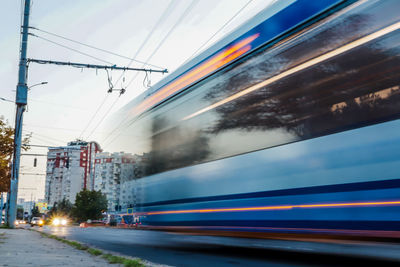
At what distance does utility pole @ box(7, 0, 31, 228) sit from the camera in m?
23.2

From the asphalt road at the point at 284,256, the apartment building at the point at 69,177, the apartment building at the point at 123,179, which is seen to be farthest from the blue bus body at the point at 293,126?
the apartment building at the point at 69,177

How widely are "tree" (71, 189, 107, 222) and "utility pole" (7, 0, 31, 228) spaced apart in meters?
72.0

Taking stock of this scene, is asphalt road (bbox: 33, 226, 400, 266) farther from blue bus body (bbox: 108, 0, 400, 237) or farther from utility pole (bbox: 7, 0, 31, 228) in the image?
utility pole (bbox: 7, 0, 31, 228)

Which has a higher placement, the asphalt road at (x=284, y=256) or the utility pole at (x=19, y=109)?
the utility pole at (x=19, y=109)

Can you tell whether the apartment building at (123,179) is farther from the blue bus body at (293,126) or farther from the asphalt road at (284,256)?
the blue bus body at (293,126)

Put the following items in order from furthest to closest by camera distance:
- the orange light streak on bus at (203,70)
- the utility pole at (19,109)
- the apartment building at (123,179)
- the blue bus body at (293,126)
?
the utility pole at (19,109)
the apartment building at (123,179)
the orange light streak on bus at (203,70)
the blue bus body at (293,126)

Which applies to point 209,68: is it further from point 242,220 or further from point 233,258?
point 233,258

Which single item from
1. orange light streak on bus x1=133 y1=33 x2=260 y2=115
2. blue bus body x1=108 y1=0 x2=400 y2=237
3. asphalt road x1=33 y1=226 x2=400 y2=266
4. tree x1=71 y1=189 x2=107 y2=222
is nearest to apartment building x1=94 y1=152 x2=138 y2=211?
asphalt road x1=33 y1=226 x2=400 y2=266

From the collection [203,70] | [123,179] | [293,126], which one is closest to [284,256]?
[293,126]

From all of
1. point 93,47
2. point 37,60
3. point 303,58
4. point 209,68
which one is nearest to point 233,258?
point 209,68

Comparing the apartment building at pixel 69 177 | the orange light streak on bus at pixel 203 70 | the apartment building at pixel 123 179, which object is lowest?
the apartment building at pixel 123 179

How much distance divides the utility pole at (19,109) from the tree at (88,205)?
72011mm

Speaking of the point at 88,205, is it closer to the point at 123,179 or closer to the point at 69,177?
the point at 69,177

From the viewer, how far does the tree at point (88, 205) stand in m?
94.2
